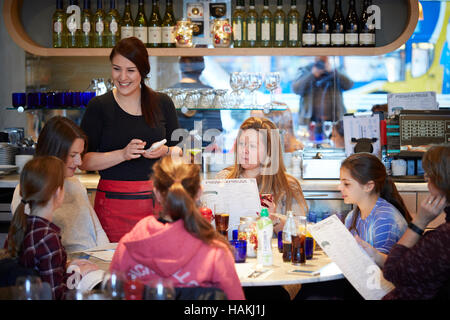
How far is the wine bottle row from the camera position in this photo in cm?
444

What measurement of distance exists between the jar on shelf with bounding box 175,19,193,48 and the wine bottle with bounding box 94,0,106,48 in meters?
0.57

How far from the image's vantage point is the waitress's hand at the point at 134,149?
294 centimetres

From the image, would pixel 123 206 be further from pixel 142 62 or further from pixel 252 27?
pixel 252 27

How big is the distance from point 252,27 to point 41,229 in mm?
2821

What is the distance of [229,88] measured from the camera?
4715 millimetres

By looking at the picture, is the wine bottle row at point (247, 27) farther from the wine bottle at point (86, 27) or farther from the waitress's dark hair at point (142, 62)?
the waitress's dark hair at point (142, 62)

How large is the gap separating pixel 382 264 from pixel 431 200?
0.32 metres

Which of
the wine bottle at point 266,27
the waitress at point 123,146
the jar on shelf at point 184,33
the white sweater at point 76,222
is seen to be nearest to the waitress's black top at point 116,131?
the waitress at point 123,146

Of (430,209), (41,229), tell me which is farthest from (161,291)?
(430,209)

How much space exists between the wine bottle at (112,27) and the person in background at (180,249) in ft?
9.24

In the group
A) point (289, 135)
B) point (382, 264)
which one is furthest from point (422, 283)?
point (289, 135)

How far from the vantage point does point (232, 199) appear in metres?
2.67

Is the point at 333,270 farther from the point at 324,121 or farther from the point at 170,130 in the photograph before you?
the point at 324,121

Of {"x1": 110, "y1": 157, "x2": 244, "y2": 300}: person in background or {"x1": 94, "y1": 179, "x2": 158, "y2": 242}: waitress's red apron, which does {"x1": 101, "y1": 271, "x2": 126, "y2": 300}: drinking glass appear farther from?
{"x1": 94, "y1": 179, "x2": 158, "y2": 242}: waitress's red apron
